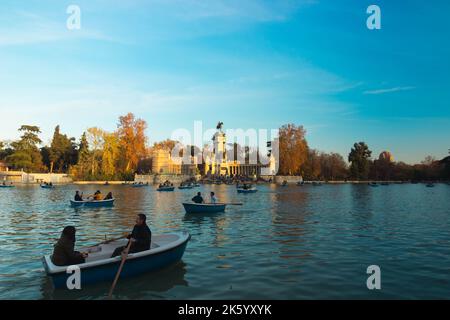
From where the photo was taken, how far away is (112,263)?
30.5 ft

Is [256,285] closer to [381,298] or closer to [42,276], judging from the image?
[381,298]

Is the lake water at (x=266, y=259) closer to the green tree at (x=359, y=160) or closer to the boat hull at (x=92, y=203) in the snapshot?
the boat hull at (x=92, y=203)

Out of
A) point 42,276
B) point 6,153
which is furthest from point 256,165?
point 42,276

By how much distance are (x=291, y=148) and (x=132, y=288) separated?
9664 cm

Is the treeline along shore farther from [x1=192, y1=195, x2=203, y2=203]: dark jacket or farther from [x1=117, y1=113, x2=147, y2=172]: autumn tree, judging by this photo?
[x1=192, y1=195, x2=203, y2=203]: dark jacket

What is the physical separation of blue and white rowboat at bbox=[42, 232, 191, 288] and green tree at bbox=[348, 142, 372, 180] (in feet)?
389

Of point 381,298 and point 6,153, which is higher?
point 6,153

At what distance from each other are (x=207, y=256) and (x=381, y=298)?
6052 millimetres

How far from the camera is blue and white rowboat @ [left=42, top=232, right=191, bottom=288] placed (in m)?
8.71

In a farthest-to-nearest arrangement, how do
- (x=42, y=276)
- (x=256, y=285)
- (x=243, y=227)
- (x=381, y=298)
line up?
(x=243, y=227) < (x=42, y=276) < (x=256, y=285) < (x=381, y=298)

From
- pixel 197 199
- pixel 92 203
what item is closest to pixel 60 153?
pixel 92 203

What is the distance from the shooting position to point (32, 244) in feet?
48.8

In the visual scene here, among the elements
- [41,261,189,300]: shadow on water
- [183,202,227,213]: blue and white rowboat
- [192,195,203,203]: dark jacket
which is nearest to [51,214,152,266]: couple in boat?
[41,261,189,300]: shadow on water

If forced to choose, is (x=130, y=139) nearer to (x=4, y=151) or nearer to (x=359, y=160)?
(x=4, y=151)
